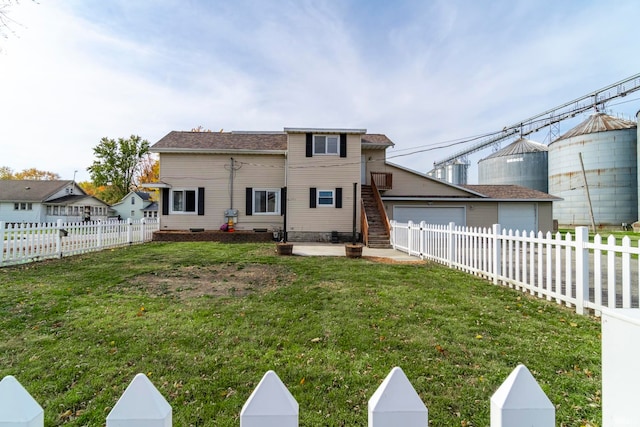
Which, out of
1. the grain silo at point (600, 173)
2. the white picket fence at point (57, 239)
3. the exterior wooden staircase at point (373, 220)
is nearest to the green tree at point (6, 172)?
the white picket fence at point (57, 239)

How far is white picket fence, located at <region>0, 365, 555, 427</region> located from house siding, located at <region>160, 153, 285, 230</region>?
606 inches

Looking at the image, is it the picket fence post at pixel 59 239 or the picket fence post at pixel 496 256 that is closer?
the picket fence post at pixel 496 256

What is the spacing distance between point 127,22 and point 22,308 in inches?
322

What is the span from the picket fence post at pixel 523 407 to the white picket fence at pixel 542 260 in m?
1.80

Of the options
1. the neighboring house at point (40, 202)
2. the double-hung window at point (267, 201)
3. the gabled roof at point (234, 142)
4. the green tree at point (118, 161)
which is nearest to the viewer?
the gabled roof at point (234, 142)

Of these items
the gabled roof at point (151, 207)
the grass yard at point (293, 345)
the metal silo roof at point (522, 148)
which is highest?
the metal silo roof at point (522, 148)

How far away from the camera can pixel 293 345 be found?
321 centimetres

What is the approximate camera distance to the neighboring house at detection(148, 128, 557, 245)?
15.7 meters

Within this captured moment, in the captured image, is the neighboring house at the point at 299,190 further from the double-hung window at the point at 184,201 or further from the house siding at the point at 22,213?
the house siding at the point at 22,213

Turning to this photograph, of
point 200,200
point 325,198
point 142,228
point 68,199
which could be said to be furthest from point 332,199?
point 68,199

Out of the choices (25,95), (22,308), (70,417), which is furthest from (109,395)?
(25,95)

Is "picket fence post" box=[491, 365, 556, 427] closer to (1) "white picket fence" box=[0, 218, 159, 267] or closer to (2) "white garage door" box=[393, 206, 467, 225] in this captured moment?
(1) "white picket fence" box=[0, 218, 159, 267]

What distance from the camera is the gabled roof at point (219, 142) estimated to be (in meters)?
16.0

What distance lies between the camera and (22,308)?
432 cm
